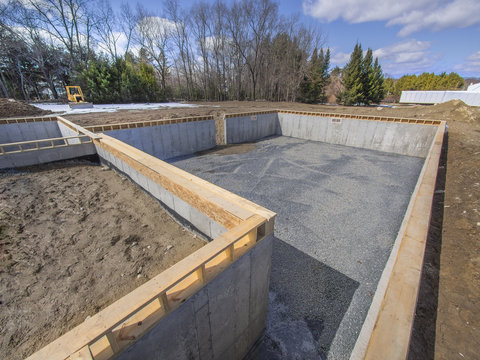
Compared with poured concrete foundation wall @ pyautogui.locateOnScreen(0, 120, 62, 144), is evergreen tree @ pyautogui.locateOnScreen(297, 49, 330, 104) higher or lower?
higher

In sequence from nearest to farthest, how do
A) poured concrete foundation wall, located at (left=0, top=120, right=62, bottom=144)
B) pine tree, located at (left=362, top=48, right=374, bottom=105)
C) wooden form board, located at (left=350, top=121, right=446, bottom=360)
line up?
wooden form board, located at (left=350, top=121, right=446, bottom=360), poured concrete foundation wall, located at (left=0, top=120, right=62, bottom=144), pine tree, located at (left=362, top=48, right=374, bottom=105)

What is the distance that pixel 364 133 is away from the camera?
13.3m

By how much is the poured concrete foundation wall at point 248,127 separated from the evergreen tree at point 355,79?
22833 millimetres

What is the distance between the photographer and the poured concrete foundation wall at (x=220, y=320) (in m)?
1.87

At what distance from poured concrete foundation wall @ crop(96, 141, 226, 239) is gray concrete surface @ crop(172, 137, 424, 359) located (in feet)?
5.84

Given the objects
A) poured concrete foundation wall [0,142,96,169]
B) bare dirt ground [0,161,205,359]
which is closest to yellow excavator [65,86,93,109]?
poured concrete foundation wall [0,142,96,169]

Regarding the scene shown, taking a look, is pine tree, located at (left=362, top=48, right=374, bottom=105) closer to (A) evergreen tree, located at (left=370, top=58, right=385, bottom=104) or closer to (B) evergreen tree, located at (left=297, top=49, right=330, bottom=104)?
(A) evergreen tree, located at (left=370, top=58, right=385, bottom=104)

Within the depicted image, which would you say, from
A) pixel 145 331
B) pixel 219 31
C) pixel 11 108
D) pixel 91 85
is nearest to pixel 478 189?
pixel 145 331

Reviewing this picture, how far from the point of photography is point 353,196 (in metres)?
7.31

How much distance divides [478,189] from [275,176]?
19.8 feet

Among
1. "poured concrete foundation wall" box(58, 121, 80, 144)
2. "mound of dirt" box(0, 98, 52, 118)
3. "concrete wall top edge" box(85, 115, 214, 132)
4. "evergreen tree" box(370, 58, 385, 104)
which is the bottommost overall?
"poured concrete foundation wall" box(58, 121, 80, 144)

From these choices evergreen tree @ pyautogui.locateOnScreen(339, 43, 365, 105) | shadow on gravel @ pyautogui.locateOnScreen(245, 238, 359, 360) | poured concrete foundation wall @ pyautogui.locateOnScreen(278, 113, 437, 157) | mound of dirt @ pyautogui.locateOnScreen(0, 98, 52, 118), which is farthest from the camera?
evergreen tree @ pyautogui.locateOnScreen(339, 43, 365, 105)

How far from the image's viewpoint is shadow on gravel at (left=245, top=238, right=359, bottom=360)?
3.16 metres

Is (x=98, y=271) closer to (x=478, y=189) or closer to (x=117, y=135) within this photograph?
(x=117, y=135)
